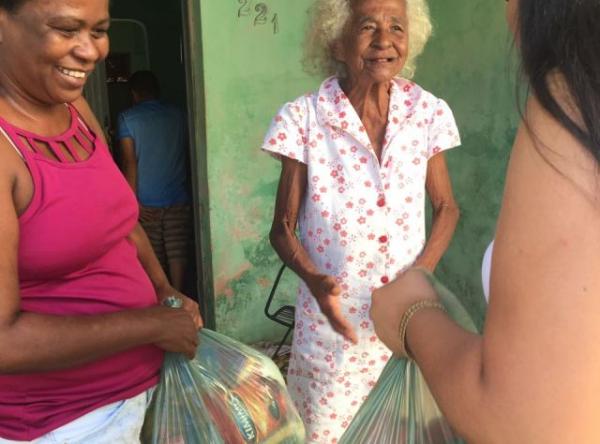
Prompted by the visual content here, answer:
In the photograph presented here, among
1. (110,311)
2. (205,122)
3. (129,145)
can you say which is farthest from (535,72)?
(129,145)

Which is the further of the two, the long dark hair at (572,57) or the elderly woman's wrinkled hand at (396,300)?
the elderly woman's wrinkled hand at (396,300)

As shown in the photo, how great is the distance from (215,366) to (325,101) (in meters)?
0.99

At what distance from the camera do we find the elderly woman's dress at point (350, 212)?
6.55ft

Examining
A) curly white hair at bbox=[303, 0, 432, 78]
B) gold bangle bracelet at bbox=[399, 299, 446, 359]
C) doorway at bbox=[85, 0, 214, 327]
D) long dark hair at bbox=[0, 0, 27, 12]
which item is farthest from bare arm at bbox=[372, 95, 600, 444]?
doorway at bbox=[85, 0, 214, 327]

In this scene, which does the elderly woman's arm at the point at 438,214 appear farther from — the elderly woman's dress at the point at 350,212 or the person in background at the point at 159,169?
the person in background at the point at 159,169

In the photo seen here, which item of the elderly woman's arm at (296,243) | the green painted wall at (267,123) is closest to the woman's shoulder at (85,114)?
the elderly woman's arm at (296,243)

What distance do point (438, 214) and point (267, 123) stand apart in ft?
5.81

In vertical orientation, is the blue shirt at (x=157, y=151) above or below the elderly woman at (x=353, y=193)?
below

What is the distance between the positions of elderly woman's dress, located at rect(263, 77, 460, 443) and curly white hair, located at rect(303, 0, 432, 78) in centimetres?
19

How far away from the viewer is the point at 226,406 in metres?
1.38

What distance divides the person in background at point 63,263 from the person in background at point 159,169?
3.34 m

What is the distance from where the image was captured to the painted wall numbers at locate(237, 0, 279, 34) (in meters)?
3.52

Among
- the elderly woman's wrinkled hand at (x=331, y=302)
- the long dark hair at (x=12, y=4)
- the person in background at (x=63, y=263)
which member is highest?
the long dark hair at (x=12, y=4)

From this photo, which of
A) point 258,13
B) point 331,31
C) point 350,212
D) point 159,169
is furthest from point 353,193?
point 159,169
